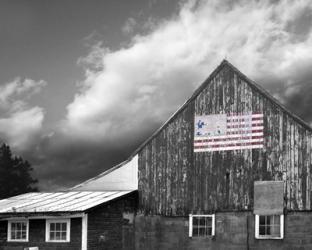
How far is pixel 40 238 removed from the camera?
26.0m

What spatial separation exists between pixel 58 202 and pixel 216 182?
7246mm

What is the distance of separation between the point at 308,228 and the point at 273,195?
6.24 feet

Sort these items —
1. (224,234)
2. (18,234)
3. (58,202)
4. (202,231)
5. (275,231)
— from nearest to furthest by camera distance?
(275,231), (224,234), (202,231), (58,202), (18,234)

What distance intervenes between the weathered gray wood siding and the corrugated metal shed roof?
1.94 metres

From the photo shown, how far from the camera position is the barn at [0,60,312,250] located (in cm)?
2388

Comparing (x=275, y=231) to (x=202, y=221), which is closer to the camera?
(x=275, y=231)

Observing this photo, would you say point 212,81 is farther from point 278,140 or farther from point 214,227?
point 214,227

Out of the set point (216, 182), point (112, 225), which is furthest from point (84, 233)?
point (216, 182)

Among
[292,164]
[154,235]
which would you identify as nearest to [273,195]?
[292,164]

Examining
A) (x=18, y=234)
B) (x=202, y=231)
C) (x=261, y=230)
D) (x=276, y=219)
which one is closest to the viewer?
(x=276, y=219)

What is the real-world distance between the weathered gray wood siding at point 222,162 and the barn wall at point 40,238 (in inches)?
137

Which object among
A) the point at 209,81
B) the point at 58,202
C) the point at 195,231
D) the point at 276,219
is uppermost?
the point at 209,81

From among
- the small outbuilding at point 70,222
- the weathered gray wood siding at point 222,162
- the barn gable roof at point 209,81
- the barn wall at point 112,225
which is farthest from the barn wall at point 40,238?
the barn gable roof at point 209,81

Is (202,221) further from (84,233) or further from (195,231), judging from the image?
(84,233)
